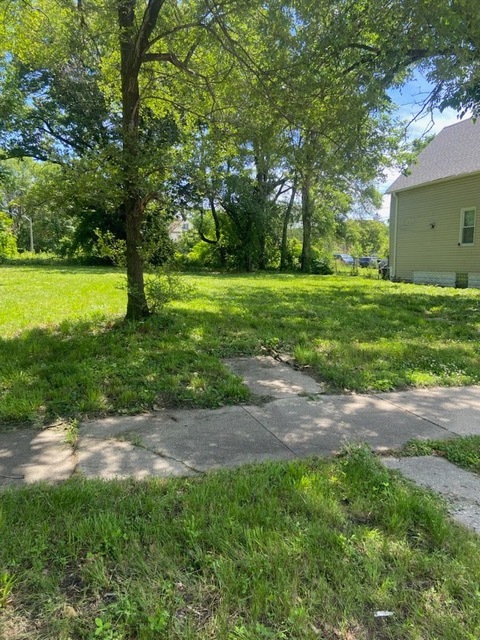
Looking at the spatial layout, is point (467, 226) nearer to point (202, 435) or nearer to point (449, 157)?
point (449, 157)

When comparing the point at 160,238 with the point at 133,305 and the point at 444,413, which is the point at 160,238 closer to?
the point at 133,305

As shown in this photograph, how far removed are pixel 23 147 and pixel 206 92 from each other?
17875 millimetres

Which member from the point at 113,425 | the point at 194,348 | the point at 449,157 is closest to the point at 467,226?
the point at 449,157

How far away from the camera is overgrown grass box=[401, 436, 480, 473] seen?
2.45 m

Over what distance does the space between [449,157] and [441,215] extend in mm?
2251

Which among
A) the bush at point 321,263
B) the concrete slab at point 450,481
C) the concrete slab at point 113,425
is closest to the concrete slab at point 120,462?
the concrete slab at point 113,425

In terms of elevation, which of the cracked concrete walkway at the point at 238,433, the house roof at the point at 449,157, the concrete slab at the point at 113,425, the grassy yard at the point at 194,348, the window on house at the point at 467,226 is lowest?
the cracked concrete walkway at the point at 238,433

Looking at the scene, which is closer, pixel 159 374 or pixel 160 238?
pixel 159 374

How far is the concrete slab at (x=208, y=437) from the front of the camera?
2.46 metres

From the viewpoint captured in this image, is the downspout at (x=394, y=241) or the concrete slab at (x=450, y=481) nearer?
the concrete slab at (x=450, y=481)

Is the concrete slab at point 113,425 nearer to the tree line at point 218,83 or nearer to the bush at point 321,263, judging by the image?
the tree line at point 218,83

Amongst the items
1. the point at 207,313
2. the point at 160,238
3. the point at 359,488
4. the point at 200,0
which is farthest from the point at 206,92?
the point at 359,488

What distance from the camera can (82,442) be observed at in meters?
2.63

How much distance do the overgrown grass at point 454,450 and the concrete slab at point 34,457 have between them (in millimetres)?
2023
